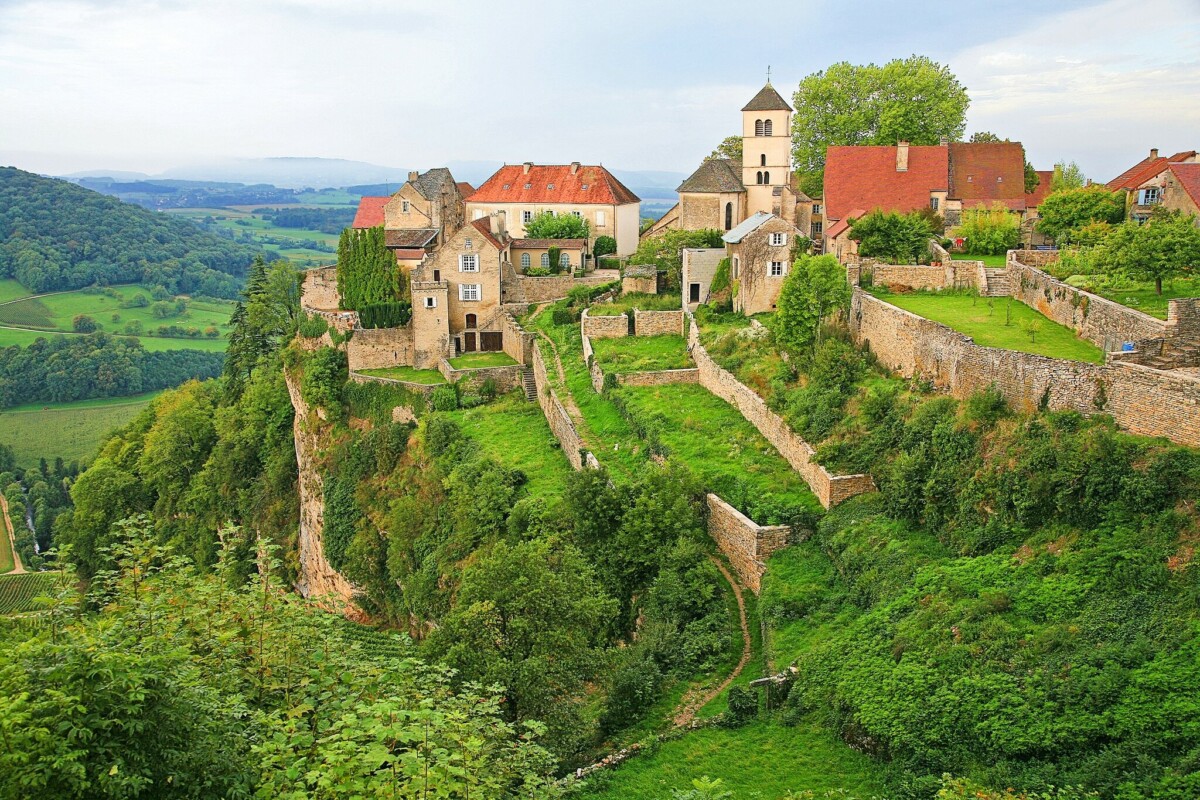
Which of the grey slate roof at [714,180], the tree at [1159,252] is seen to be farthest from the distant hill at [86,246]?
the tree at [1159,252]

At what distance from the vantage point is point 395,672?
1688cm

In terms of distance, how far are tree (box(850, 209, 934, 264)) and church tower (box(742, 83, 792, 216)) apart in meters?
15.5

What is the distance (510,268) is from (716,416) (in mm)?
19488

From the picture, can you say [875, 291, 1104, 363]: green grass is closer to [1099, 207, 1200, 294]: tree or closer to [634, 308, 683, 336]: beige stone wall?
[1099, 207, 1200, 294]: tree

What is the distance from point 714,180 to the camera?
171 feet

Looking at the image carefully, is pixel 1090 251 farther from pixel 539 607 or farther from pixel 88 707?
pixel 88 707

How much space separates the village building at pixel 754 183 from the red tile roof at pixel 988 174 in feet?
24.9

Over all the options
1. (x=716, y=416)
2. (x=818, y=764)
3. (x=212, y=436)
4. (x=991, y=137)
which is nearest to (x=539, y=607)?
Result: (x=818, y=764)

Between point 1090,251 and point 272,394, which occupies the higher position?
point 1090,251

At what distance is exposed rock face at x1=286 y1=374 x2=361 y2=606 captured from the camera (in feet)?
141

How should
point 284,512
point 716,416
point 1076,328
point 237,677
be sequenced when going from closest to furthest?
point 237,677
point 1076,328
point 716,416
point 284,512

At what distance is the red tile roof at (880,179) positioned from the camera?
45.9 m

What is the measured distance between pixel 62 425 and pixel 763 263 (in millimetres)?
81506

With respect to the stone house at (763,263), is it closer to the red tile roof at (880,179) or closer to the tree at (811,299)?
the tree at (811,299)
